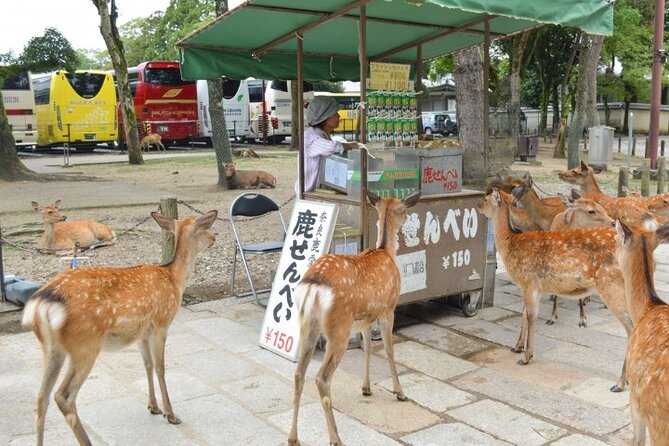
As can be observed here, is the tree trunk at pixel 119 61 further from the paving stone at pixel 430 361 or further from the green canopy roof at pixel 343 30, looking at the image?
the paving stone at pixel 430 361

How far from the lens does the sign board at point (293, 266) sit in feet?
16.1

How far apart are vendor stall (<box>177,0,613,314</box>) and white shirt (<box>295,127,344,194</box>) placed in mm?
67

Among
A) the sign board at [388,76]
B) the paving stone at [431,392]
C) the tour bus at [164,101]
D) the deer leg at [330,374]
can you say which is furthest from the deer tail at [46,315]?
the tour bus at [164,101]

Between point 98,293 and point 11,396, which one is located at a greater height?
point 98,293

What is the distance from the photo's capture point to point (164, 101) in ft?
89.6

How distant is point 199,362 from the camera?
483 centimetres

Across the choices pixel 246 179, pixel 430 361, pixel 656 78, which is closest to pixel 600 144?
pixel 656 78

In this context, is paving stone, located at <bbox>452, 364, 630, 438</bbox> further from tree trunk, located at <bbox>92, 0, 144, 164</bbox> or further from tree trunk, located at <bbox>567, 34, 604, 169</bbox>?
tree trunk, located at <bbox>92, 0, 144, 164</bbox>

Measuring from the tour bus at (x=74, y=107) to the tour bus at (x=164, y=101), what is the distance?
1046 mm

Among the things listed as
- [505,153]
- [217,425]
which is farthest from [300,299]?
[505,153]

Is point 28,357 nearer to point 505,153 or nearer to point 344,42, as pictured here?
point 344,42

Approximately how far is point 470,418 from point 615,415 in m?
0.86

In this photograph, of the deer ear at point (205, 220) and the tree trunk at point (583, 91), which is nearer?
the deer ear at point (205, 220)

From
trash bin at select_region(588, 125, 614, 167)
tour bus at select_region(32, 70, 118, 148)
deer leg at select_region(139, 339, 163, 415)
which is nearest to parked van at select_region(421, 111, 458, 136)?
tour bus at select_region(32, 70, 118, 148)
